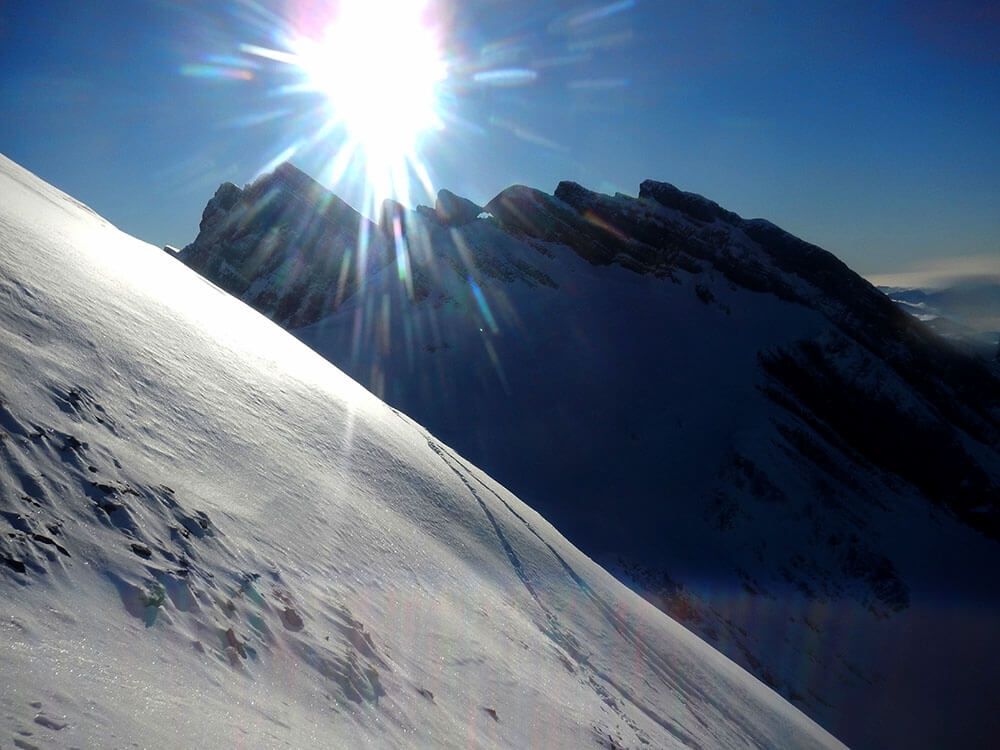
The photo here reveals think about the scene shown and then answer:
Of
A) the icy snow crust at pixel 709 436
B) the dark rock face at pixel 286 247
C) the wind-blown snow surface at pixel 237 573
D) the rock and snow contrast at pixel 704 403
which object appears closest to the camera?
the wind-blown snow surface at pixel 237 573

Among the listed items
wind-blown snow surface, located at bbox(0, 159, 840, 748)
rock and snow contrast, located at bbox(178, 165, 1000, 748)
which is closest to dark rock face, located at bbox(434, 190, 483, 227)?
rock and snow contrast, located at bbox(178, 165, 1000, 748)

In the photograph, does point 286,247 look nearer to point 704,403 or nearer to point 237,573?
point 704,403

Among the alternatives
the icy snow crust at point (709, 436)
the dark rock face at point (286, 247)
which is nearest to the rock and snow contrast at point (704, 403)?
the icy snow crust at point (709, 436)

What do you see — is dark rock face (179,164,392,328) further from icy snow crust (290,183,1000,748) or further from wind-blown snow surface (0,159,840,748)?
wind-blown snow surface (0,159,840,748)

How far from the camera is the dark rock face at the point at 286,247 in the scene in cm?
5334

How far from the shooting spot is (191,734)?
3.47 metres

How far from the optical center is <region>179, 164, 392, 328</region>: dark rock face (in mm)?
53344

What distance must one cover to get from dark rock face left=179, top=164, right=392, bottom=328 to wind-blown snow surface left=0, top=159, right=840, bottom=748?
42.7 m

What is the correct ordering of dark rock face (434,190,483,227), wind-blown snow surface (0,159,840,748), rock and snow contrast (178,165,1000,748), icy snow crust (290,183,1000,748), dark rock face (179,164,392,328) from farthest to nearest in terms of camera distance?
1. dark rock face (434,190,483,227)
2. dark rock face (179,164,392,328)
3. rock and snow contrast (178,165,1000,748)
4. icy snow crust (290,183,1000,748)
5. wind-blown snow surface (0,159,840,748)

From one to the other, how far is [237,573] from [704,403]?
39234mm

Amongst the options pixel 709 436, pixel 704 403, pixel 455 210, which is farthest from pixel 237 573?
pixel 455 210

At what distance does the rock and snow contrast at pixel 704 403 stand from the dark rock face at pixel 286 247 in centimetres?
27

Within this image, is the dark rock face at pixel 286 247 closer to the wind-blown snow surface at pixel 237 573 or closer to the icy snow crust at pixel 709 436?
the icy snow crust at pixel 709 436

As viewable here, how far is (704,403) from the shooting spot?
135ft
